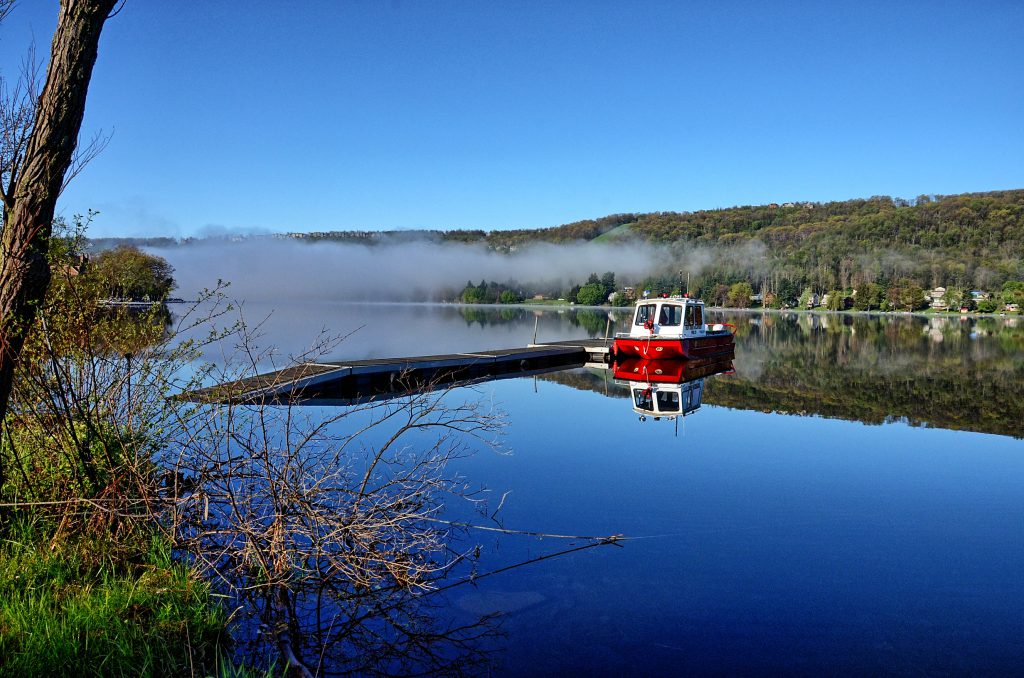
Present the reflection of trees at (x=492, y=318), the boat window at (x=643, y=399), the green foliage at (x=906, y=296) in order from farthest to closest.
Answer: the green foliage at (x=906, y=296), the reflection of trees at (x=492, y=318), the boat window at (x=643, y=399)

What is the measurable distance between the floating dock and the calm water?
4802 mm

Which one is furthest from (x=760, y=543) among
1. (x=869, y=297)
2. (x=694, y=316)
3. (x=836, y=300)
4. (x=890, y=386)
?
(x=836, y=300)

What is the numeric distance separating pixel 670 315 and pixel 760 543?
76.3ft

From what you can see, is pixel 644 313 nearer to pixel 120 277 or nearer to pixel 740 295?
pixel 120 277

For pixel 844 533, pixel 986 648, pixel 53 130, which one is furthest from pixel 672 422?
pixel 53 130

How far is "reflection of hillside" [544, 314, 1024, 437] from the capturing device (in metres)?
17.8

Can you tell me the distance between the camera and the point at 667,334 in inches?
1160

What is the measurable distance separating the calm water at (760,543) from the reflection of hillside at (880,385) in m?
0.36

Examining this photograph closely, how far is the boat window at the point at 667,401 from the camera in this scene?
18.2 metres

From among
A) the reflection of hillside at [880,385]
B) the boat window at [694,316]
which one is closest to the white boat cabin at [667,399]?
the reflection of hillside at [880,385]

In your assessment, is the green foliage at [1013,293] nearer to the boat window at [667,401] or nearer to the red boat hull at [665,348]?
the red boat hull at [665,348]

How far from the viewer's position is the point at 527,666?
518 cm

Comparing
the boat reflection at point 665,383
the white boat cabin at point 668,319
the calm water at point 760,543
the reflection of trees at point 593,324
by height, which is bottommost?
the reflection of trees at point 593,324

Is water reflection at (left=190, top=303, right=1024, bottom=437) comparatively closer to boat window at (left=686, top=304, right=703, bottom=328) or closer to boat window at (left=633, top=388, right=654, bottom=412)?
boat window at (left=633, top=388, right=654, bottom=412)
